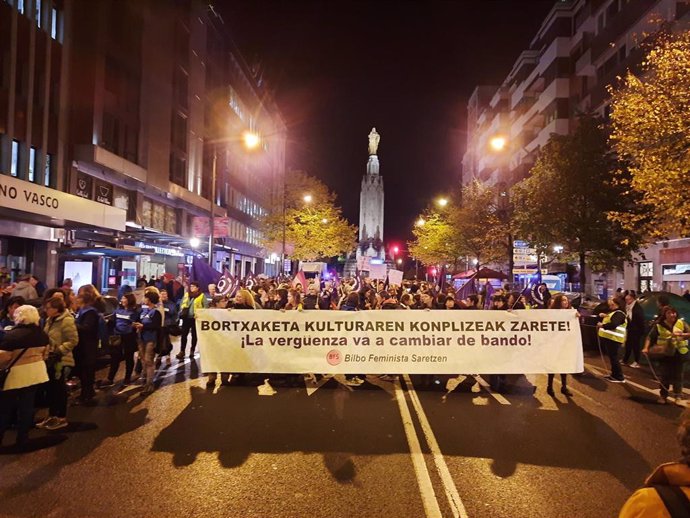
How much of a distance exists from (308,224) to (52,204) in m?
36.2

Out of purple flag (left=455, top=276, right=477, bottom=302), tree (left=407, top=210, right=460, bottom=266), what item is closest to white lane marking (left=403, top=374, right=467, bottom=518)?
purple flag (left=455, top=276, right=477, bottom=302)

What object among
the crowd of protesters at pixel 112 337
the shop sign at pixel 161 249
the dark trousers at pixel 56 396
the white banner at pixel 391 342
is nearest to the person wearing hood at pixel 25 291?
the crowd of protesters at pixel 112 337

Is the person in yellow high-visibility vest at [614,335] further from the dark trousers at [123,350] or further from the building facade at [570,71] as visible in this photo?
the building facade at [570,71]

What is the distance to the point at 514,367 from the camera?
8734mm

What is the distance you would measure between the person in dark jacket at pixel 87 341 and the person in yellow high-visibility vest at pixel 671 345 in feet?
28.2

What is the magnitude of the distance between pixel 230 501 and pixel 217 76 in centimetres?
4400

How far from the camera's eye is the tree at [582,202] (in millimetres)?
25422

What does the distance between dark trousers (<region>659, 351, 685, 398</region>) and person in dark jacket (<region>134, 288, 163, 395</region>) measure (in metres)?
8.41

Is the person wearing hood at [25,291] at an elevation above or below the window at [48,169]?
below

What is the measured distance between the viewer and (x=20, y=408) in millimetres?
6055

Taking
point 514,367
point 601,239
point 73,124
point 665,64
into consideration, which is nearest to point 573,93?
point 601,239

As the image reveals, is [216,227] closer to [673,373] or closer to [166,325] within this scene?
[166,325]

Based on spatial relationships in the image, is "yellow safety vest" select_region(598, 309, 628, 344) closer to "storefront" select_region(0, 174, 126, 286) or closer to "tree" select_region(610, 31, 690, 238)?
"tree" select_region(610, 31, 690, 238)

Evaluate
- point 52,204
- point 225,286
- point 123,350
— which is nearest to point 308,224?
point 52,204
